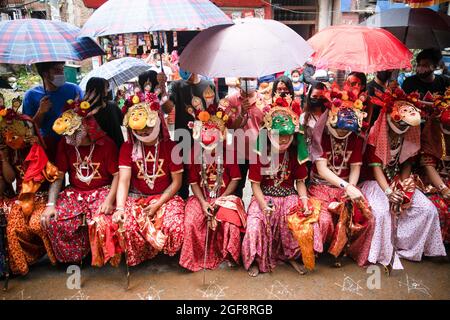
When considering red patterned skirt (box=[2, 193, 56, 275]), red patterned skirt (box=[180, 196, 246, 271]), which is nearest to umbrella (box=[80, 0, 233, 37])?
red patterned skirt (box=[180, 196, 246, 271])

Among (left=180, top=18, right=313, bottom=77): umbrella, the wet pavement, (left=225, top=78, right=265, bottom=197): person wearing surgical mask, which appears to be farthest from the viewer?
(left=225, top=78, right=265, bottom=197): person wearing surgical mask

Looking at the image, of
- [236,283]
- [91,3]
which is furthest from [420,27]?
[91,3]

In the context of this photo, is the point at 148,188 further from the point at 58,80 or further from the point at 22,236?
the point at 58,80

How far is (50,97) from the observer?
4.14m

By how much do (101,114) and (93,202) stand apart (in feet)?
3.51

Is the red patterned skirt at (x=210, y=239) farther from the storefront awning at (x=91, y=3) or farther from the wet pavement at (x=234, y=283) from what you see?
the storefront awning at (x=91, y=3)

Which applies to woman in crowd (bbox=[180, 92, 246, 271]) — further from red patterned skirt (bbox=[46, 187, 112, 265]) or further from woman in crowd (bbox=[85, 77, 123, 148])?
woman in crowd (bbox=[85, 77, 123, 148])

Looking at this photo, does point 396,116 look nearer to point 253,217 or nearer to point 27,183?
point 253,217

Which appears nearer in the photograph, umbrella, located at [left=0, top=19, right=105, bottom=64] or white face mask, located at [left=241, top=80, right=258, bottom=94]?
umbrella, located at [left=0, top=19, right=105, bottom=64]

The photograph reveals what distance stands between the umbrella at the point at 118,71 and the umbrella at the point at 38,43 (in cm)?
139

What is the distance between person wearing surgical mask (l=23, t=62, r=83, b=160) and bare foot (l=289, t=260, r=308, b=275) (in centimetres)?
293

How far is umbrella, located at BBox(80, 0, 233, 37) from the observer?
2.89 meters

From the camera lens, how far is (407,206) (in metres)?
3.66

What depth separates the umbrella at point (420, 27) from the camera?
451 centimetres
